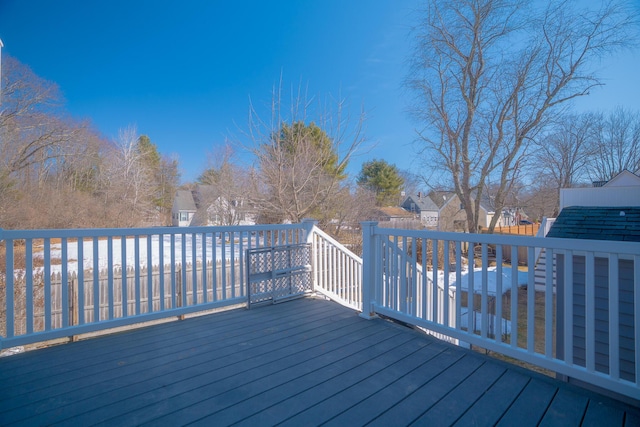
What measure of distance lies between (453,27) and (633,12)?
16.1ft

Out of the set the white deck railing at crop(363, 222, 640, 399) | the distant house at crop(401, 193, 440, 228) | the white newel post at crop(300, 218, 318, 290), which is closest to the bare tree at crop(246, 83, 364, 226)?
the white newel post at crop(300, 218, 318, 290)

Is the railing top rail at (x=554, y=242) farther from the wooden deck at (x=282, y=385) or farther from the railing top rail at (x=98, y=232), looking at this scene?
the railing top rail at (x=98, y=232)

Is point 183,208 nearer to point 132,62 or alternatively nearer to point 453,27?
point 132,62

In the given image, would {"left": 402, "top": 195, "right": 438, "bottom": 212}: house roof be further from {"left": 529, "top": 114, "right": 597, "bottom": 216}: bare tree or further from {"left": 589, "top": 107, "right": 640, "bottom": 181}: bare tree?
{"left": 589, "top": 107, "right": 640, "bottom": 181}: bare tree

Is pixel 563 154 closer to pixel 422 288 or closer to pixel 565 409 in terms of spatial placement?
pixel 422 288

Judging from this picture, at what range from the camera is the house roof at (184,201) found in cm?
2135

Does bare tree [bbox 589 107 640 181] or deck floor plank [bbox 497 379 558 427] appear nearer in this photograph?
deck floor plank [bbox 497 379 558 427]

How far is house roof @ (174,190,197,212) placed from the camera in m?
21.3

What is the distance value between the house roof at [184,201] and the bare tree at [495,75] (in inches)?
636

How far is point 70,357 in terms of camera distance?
2174 mm

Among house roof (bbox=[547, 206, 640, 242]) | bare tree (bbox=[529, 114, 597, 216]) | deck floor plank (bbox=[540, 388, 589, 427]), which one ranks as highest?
bare tree (bbox=[529, 114, 597, 216])

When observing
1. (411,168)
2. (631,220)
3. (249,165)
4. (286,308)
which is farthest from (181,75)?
(631,220)

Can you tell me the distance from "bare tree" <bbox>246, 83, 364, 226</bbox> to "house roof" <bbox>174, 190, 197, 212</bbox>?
583 inches

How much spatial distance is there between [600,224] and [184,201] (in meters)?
21.7
